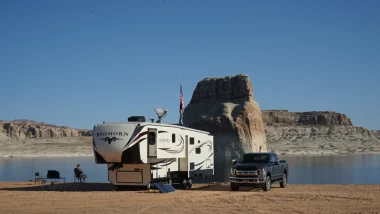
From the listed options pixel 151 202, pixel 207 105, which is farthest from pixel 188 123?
pixel 151 202

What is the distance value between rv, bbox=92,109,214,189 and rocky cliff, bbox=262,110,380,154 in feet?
302

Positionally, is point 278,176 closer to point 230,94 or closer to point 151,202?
point 151,202

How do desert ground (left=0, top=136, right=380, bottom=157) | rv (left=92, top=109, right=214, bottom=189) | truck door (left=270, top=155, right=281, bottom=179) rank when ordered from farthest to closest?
desert ground (left=0, top=136, right=380, bottom=157)
truck door (left=270, top=155, right=281, bottom=179)
rv (left=92, top=109, right=214, bottom=189)

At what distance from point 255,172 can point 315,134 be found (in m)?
134

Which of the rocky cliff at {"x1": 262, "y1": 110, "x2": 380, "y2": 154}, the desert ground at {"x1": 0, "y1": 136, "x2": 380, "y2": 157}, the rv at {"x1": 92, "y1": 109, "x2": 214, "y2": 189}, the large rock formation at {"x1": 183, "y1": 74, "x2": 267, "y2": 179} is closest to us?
the rv at {"x1": 92, "y1": 109, "x2": 214, "y2": 189}

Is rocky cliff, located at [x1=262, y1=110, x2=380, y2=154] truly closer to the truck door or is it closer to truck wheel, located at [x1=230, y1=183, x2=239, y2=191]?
the truck door

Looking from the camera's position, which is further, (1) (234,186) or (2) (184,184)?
(2) (184,184)

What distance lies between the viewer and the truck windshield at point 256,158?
2208 cm

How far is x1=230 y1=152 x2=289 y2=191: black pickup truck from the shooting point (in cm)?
2062

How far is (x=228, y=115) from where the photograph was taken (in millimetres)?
78562

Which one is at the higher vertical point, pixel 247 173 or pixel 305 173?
pixel 247 173

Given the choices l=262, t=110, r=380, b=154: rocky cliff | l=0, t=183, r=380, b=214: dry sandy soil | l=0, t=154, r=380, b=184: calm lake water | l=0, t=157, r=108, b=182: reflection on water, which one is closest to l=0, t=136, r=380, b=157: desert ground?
l=262, t=110, r=380, b=154: rocky cliff

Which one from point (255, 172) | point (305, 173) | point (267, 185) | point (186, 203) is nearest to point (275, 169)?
point (267, 185)

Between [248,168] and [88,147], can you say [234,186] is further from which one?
[88,147]
